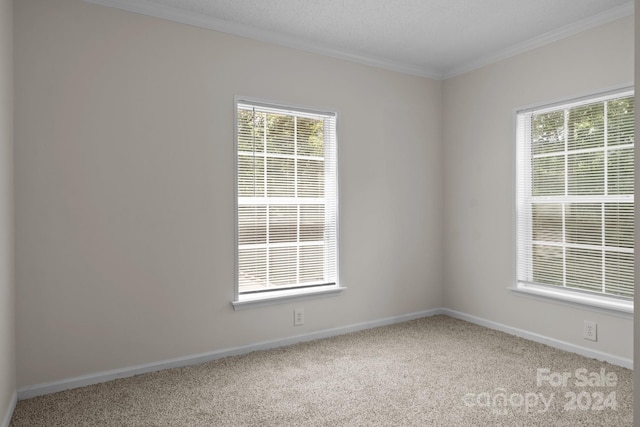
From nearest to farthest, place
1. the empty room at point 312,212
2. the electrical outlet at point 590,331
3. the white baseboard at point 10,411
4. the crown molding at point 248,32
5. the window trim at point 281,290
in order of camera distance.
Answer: the white baseboard at point 10,411, the empty room at point 312,212, the crown molding at point 248,32, the electrical outlet at point 590,331, the window trim at point 281,290

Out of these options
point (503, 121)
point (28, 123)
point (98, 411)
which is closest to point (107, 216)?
point (28, 123)

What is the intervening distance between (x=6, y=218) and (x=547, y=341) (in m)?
3.92

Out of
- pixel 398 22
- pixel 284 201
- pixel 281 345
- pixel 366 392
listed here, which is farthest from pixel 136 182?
pixel 398 22

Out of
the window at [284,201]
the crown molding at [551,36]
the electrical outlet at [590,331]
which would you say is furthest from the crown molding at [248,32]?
the electrical outlet at [590,331]

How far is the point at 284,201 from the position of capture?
356cm

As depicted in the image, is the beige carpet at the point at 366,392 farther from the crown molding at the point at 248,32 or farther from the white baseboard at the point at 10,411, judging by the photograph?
the crown molding at the point at 248,32

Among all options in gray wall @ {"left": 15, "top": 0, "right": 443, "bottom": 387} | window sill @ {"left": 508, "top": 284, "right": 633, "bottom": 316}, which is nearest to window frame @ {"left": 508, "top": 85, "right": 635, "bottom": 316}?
window sill @ {"left": 508, "top": 284, "right": 633, "bottom": 316}

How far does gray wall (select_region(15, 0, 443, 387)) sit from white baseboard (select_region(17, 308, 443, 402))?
0.15 ft

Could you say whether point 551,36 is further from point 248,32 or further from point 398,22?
point 248,32

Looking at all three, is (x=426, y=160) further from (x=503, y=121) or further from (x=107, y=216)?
(x=107, y=216)

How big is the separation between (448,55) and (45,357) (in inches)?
156

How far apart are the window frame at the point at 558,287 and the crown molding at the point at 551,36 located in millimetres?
496

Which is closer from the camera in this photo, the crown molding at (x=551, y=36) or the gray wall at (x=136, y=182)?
the gray wall at (x=136, y=182)

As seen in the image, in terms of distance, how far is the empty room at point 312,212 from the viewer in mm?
2566
